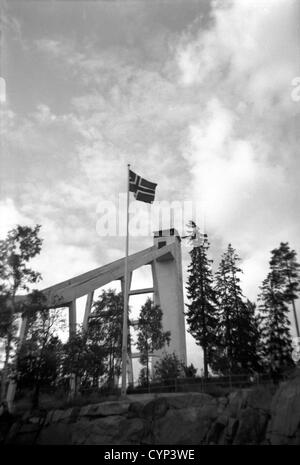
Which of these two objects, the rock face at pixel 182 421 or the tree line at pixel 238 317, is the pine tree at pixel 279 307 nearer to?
the tree line at pixel 238 317

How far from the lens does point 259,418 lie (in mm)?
12961

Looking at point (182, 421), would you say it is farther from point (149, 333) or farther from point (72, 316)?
point (149, 333)

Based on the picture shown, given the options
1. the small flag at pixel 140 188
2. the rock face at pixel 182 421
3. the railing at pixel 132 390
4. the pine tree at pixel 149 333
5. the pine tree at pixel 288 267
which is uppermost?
the small flag at pixel 140 188

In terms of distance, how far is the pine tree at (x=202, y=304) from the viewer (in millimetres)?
31219

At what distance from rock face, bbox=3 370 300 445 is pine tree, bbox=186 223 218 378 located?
14766mm

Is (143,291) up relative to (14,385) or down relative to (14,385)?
up

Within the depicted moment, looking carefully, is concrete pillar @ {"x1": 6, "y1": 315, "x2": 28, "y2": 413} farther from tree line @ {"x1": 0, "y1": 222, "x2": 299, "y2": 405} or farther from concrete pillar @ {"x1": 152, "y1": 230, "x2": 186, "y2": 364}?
concrete pillar @ {"x1": 152, "y1": 230, "x2": 186, "y2": 364}

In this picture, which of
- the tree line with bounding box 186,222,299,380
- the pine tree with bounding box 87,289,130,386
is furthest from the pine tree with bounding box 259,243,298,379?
the pine tree with bounding box 87,289,130,386

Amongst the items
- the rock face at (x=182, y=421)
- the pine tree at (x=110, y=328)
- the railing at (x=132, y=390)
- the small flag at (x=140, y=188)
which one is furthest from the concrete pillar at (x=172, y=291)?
the rock face at (x=182, y=421)

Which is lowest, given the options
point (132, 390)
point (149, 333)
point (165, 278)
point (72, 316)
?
point (132, 390)

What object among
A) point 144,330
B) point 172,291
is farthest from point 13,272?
point 172,291

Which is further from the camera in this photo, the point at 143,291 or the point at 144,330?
the point at 143,291

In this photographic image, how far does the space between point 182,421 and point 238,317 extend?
59.9ft

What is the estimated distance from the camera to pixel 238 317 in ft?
103
